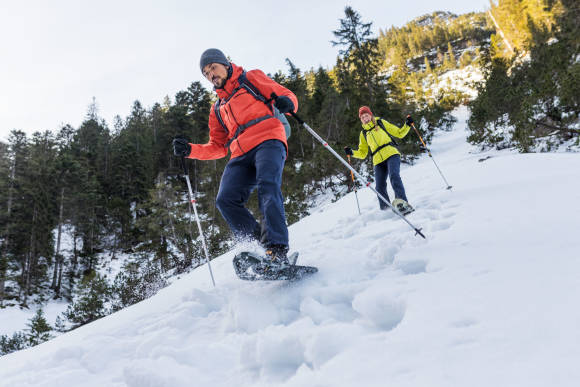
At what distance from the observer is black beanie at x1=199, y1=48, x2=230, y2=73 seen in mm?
2914

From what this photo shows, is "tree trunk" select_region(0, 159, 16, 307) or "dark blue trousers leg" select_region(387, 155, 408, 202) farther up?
"tree trunk" select_region(0, 159, 16, 307)

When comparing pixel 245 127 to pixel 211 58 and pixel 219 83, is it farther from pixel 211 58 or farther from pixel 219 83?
pixel 211 58

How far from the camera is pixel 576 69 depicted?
833 centimetres

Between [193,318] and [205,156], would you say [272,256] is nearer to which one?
[193,318]

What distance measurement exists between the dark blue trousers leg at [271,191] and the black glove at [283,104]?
31 cm

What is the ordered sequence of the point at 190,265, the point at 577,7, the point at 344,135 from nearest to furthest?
the point at 190,265 → the point at 344,135 → the point at 577,7

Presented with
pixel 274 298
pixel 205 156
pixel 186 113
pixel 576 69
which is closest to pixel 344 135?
pixel 576 69

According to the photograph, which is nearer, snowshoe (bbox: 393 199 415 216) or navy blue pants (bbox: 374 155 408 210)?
snowshoe (bbox: 393 199 415 216)

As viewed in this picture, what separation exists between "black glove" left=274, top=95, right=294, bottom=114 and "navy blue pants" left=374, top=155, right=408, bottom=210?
9.24ft

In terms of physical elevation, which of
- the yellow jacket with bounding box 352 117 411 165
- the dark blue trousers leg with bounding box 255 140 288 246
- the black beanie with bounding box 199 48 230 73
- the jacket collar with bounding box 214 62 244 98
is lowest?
the dark blue trousers leg with bounding box 255 140 288 246

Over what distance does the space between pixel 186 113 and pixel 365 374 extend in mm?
35530

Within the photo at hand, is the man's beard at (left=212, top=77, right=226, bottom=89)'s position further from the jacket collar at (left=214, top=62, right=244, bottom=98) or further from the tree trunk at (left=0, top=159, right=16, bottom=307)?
the tree trunk at (left=0, top=159, right=16, bottom=307)

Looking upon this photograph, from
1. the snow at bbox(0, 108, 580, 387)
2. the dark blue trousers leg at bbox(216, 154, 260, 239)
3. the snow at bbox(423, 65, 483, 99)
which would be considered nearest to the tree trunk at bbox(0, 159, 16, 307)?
the dark blue trousers leg at bbox(216, 154, 260, 239)

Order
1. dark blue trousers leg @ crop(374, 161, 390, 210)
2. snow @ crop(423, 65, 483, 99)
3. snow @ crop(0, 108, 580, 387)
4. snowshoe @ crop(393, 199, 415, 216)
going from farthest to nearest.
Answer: snow @ crop(423, 65, 483, 99), dark blue trousers leg @ crop(374, 161, 390, 210), snowshoe @ crop(393, 199, 415, 216), snow @ crop(0, 108, 580, 387)
